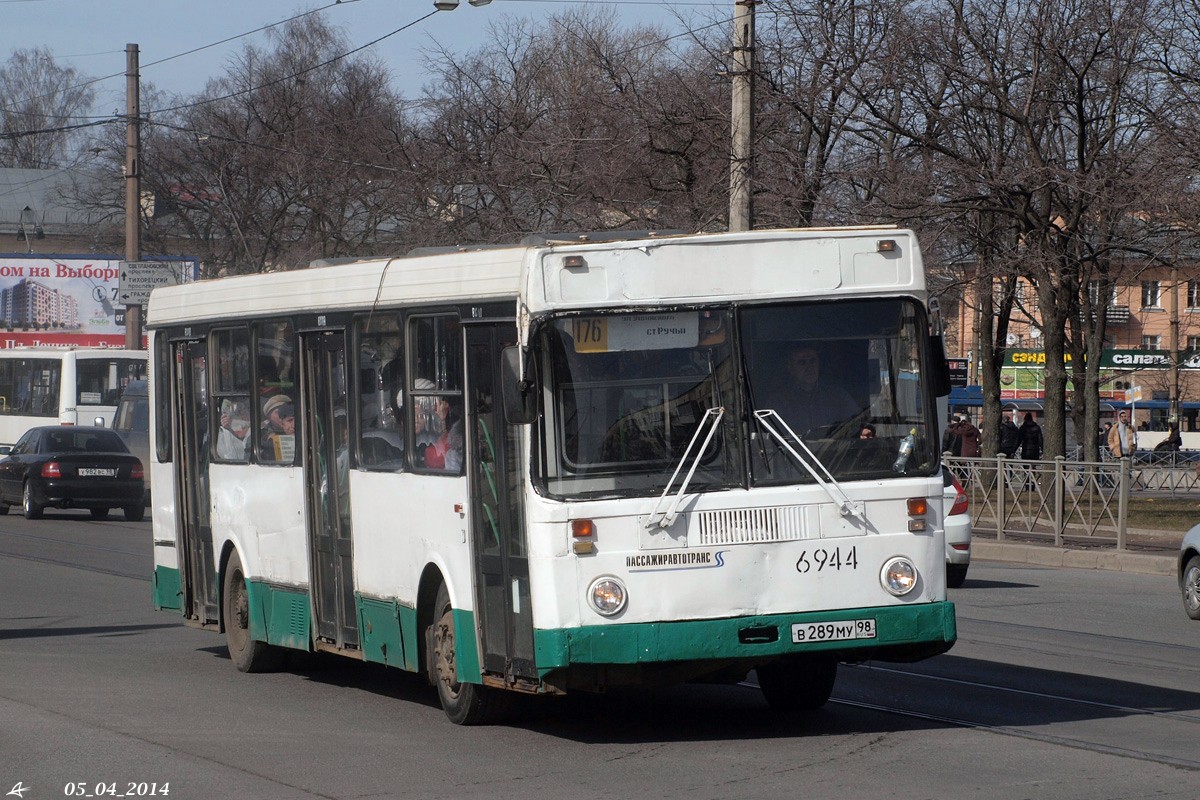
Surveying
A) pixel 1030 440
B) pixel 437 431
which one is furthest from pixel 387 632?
pixel 1030 440

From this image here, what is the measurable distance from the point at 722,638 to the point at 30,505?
2311 cm

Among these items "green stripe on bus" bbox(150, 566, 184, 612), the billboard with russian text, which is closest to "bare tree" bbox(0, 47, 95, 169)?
the billboard with russian text

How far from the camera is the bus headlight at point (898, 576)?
8.12m

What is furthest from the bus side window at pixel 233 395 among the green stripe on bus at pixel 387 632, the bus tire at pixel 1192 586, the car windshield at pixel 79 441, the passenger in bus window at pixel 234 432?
the car windshield at pixel 79 441

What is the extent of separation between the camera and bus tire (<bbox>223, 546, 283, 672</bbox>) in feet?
37.0

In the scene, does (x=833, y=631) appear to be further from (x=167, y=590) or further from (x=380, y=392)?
(x=167, y=590)

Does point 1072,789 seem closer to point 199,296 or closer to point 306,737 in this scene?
point 306,737

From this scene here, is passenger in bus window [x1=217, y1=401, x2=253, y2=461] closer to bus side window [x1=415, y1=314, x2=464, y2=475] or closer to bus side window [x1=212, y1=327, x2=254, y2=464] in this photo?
bus side window [x1=212, y1=327, x2=254, y2=464]

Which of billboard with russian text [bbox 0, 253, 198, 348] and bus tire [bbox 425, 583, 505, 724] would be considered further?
billboard with russian text [bbox 0, 253, 198, 348]

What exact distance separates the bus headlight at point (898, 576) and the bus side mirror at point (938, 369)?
830 mm

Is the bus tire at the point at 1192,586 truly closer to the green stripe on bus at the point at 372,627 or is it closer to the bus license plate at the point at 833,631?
the bus license plate at the point at 833,631

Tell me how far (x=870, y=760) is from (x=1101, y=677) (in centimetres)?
352

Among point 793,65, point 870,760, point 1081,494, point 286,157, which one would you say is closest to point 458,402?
point 870,760

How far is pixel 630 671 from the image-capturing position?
26.1ft
